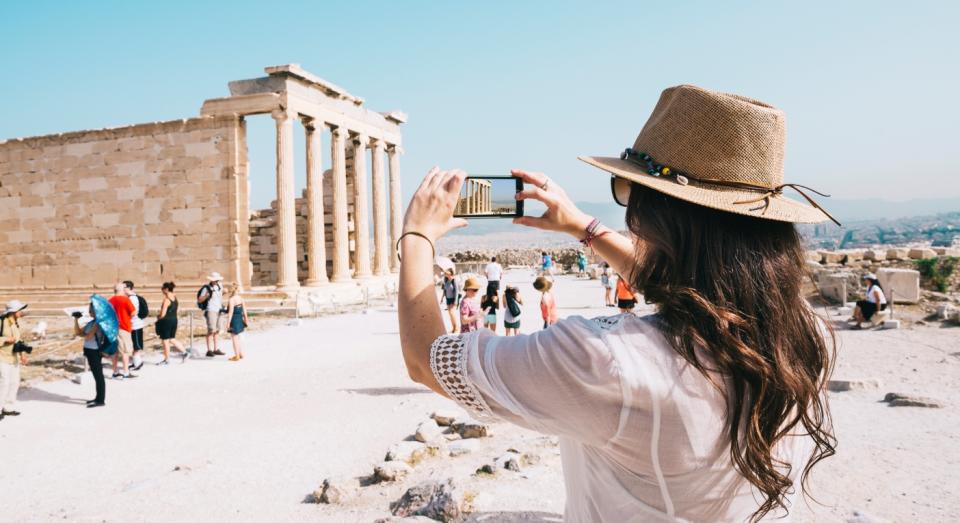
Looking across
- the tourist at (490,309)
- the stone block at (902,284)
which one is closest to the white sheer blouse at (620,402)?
the tourist at (490,309)

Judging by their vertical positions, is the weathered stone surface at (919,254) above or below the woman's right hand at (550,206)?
below

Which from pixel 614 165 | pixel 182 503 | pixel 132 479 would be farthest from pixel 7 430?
pixel 614 165

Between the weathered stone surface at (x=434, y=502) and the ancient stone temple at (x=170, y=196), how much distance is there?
16247 mm

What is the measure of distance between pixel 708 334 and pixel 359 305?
67.9 ft

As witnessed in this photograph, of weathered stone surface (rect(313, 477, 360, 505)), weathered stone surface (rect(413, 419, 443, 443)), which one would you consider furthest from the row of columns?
weathered stone surface (rect(313, 477, 360, 505))

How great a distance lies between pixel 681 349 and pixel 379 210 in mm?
26927

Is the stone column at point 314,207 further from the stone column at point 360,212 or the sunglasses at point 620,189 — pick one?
the sunglasses at point 620,189

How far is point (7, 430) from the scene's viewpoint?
7875 millimetres

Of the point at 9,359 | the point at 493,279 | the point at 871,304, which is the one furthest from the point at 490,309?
the point at 871,304

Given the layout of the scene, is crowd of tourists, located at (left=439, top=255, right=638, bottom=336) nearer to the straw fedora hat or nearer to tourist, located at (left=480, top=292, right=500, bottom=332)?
tourist, located at (left=480, top=292, right=500, bottom=332)

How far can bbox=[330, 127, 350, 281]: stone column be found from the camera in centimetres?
2359

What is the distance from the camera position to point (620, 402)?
1321 millimetres

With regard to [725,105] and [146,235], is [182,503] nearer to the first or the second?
[725,105]

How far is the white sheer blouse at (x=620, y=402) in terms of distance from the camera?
4.32 ft
